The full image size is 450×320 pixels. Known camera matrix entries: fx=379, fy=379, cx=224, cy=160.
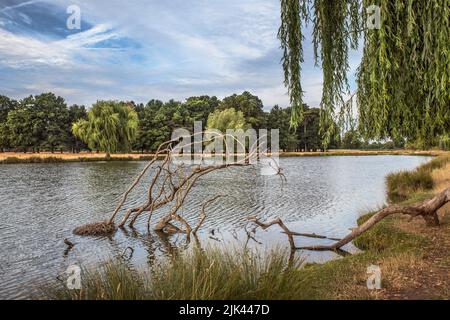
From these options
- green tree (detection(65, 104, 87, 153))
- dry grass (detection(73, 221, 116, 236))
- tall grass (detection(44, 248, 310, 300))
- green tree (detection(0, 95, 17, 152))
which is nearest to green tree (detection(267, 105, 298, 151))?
green tree (detection(65, 104, 87, 153))

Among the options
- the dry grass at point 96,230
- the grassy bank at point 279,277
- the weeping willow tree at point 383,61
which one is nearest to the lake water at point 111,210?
the dry grass at point 96,230

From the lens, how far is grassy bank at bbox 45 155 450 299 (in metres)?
4.26

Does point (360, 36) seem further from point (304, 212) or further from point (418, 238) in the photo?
point (304, 212)

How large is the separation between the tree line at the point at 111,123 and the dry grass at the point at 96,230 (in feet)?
135

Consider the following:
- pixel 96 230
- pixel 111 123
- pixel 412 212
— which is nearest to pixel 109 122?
pixel 111 123

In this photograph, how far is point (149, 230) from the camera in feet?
45.3

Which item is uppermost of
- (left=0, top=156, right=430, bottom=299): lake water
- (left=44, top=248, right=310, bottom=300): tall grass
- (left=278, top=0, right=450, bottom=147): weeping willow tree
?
(left=278, top=0, right=450, bottom=147): weeping willow tree

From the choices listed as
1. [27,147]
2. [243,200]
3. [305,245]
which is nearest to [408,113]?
[305,245]

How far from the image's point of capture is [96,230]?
43.9 feet

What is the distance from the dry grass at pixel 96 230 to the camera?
13.3 m

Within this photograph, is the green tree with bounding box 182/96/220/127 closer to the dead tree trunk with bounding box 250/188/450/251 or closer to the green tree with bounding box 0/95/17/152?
the green tree with bounding box 0/95/17/152

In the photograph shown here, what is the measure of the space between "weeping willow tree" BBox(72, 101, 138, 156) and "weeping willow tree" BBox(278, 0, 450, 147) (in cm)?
4893

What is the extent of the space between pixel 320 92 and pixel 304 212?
10.8 m

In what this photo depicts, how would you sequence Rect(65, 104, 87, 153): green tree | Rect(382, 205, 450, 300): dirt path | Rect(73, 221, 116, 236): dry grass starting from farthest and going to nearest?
Rect(65, 104, 87, 153): green tree
Rect(73, 221, 116, 236): dry grass
Rect(382, 205, 450, 300): dirt path
